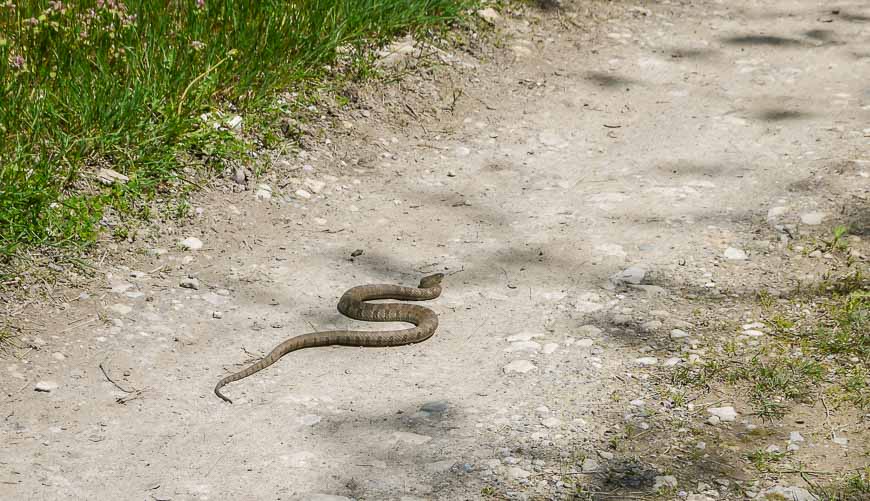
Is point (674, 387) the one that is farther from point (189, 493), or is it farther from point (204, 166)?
point (204, 166)

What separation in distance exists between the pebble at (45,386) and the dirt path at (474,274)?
29mm

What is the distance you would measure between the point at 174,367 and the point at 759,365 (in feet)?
9.38

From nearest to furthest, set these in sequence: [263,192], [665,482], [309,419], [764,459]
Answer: [665,482] → [764,459] → [309,419] → [263,192]

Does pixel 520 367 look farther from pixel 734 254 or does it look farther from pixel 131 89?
pixel 131 89

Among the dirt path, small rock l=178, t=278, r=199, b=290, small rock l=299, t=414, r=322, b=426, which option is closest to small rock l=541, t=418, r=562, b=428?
the dirt path

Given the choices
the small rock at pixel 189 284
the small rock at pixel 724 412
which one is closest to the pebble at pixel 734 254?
the small rock at pixel 724 412

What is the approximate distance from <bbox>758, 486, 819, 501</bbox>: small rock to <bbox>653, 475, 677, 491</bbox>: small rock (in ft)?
1.07

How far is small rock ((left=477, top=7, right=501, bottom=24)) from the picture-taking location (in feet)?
28.1

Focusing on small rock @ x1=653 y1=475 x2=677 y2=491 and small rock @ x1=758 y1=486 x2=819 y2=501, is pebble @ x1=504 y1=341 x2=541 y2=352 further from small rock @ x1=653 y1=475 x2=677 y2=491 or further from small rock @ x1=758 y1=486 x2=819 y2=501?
small rock @ x1=758 y1=486 x2=819 y2=501

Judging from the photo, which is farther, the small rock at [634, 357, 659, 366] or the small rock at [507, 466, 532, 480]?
the small rock at [634, 357, 659, 366]

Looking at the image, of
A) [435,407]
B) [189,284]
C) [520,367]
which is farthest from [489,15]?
[435,407]

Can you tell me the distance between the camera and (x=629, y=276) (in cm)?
544

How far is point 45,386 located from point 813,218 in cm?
453

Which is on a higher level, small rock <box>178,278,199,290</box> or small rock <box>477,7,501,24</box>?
small rock <box>477,7,501,24</box>
